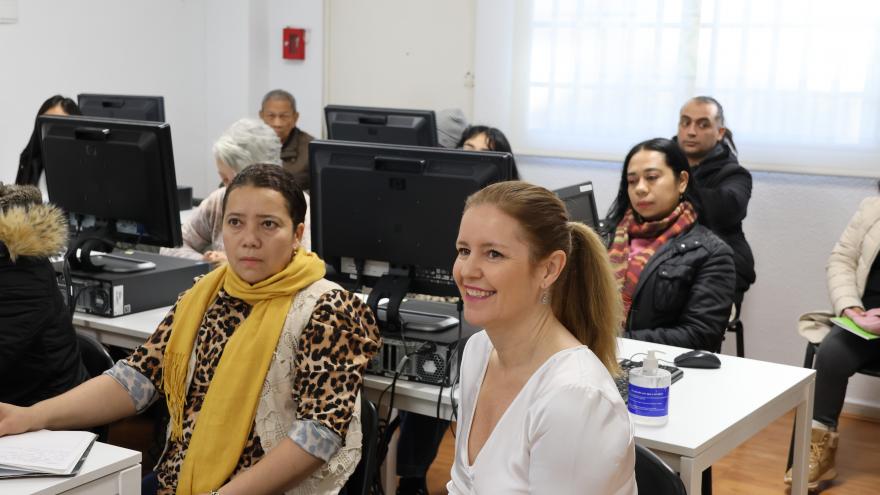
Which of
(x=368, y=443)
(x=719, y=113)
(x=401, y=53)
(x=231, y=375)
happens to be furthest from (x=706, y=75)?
(x=231, y=375)

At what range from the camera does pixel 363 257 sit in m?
2.54

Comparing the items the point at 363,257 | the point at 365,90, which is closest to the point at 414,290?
the point at 363,257

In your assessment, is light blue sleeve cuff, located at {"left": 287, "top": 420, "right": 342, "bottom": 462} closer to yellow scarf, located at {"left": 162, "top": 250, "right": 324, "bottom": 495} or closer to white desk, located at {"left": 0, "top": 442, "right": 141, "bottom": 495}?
yellow scarf, located at {"left": 162, "top": 250, "right": 324, "bottom": 495}

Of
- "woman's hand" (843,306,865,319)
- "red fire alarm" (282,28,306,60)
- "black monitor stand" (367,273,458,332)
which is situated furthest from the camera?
"red fire alarm" (282,28,306,60)

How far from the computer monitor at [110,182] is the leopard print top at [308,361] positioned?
78cm

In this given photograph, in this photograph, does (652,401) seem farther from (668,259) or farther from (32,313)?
(32,313)

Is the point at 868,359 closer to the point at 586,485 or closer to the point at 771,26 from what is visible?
the point at 771,26

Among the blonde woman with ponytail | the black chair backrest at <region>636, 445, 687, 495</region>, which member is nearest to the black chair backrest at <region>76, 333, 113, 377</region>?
the blonde woman with ponytail

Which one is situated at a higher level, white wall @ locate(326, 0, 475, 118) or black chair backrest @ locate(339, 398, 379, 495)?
white wall @ locate(326, 0, 475, 118)

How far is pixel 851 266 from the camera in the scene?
3.79 meters

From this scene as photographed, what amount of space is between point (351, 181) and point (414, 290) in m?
0.32

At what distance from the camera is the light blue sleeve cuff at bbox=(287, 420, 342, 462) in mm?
2049

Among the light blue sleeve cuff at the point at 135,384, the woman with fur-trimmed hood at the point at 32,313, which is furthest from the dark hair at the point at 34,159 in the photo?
the light blue sleeve cuff at the point at 135,384

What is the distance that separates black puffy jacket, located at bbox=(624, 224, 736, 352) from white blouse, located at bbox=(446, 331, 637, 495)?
146cm
